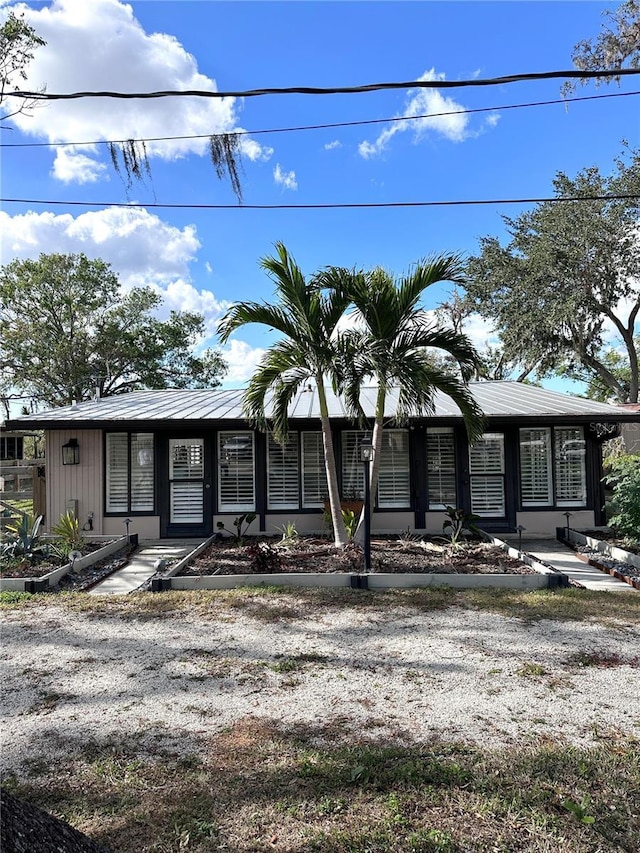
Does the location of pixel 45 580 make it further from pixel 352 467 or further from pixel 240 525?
pixel 352 467

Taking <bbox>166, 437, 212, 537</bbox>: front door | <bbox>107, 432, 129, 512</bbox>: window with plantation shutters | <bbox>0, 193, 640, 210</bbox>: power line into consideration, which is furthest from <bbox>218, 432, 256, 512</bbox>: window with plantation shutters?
<bbox>0, 193, 640, 210</bbox>: power line

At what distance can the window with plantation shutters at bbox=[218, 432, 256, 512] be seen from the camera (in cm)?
950

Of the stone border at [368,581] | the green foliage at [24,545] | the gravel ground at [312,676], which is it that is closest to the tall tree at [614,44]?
the stone border at [368,581]

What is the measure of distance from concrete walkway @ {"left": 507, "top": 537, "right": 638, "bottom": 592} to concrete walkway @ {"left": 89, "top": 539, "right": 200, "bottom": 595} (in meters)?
5.42

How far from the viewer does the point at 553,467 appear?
9.62 m

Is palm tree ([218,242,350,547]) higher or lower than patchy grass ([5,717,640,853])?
higher

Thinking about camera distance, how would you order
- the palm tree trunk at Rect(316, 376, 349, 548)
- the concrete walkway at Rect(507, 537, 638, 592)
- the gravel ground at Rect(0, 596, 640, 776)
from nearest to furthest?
1. the gravel ground at Rect(0, 596, 640, 776)
2. the concrete walkway at Rect(507, 537, 638, 592)
3. the palm tree trunk at Rect(316, 376, 349, 548)

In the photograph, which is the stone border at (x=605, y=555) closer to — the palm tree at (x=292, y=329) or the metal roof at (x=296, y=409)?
the metal roof at (x=296, y=409)

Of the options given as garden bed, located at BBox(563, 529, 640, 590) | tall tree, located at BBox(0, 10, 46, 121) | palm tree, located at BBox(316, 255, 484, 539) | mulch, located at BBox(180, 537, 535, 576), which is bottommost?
garden bed, located at BBox(563, 529, 640, 590)

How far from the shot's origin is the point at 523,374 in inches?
827

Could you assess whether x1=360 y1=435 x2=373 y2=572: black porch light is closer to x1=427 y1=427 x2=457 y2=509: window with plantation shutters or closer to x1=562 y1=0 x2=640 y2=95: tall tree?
x1=427 y1=427 x2=457 y2=509: window with plantation shutters

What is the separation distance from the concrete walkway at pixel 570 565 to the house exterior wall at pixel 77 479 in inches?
290

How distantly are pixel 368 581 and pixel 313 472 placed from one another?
3834 millimetres

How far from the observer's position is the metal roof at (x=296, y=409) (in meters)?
8.77
